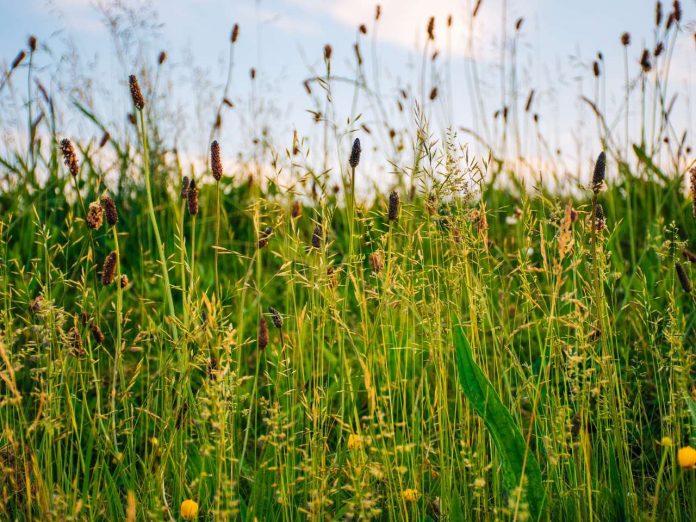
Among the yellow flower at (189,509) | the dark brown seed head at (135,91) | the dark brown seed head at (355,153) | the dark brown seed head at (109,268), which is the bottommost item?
the yellow flower at (189,509)

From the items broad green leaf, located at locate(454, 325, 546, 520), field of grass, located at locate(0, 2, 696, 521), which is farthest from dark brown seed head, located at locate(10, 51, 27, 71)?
broad green leaf, located at locate(454, 325, 546, 520)

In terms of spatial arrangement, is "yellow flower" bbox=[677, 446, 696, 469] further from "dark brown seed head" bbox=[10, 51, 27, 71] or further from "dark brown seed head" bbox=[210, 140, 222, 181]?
"dark brown seed head" bbox=[10, 51, 27, 71]

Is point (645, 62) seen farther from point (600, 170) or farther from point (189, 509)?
point (189, 509)

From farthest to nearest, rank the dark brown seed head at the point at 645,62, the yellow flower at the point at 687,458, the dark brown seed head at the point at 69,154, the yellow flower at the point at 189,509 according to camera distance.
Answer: the dark brown seed head at the point at 645,62, the dark brown seed head at the point at 69,154, the yellow flower at the point at 189,509, the yellow flower at the point at 687,458

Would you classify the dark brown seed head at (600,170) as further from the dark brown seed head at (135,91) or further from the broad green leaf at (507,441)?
the dark brown seed head at (135,91)

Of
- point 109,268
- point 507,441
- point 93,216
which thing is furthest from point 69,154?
point 507,441

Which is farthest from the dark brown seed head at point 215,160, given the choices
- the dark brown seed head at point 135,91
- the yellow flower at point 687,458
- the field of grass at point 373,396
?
the yellow flower at point 687,458

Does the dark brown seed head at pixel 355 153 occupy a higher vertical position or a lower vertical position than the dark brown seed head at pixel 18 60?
lower

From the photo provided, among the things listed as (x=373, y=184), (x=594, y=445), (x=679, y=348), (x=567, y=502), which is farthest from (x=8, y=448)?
(x=373, y=184)

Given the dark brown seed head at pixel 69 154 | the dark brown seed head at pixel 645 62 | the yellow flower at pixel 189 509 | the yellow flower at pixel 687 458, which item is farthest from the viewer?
the dark brown seed head at pixel 645 62

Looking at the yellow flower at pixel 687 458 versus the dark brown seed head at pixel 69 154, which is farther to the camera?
the dark brown seed head at pixel 69 154

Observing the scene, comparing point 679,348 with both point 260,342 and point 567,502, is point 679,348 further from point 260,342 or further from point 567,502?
point 260,342

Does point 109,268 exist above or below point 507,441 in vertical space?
above

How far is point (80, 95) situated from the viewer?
3629 mm
